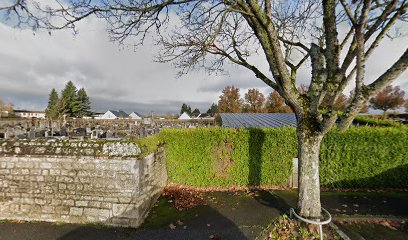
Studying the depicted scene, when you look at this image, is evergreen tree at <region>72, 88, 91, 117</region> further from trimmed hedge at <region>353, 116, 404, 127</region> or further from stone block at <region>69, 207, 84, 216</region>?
trimmed hedge at <region>353, 116, 404, 127</region>

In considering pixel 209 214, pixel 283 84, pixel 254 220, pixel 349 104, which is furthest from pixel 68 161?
pixel 349 104

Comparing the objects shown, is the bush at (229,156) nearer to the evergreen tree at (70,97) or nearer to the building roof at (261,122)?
the building roof at (261,122)

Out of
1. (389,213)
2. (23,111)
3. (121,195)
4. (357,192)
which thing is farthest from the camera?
(23,111)

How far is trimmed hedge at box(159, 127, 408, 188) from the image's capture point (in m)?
8.06

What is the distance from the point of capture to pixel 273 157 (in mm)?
8258

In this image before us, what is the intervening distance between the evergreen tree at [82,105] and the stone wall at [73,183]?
211ft

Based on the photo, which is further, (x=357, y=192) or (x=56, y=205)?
(x=357, y=192)

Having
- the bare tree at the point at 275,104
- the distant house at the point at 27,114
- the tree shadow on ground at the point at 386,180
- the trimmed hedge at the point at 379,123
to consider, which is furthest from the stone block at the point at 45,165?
the distant house at the point at 27,114

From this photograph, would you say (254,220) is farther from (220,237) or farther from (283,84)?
(283,84)

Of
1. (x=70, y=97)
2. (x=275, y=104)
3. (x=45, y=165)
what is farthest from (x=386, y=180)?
(x=70, y=97)

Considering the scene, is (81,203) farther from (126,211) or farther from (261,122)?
(261,122)

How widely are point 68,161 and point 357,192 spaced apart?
9.73 metres

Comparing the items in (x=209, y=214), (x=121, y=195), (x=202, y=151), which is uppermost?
(x=202, y=151)

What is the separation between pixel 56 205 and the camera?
554 cm
